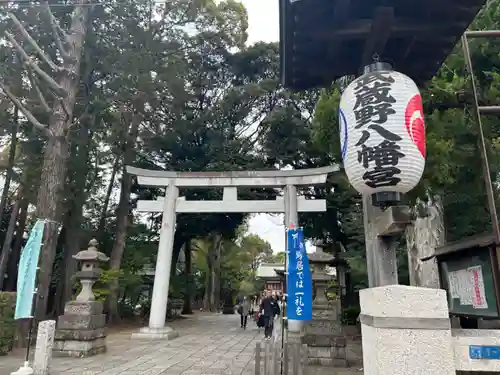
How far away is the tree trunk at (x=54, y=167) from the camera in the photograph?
10328 millimetres

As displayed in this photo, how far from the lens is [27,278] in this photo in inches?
285

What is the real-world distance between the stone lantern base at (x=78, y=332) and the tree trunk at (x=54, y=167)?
2019mm

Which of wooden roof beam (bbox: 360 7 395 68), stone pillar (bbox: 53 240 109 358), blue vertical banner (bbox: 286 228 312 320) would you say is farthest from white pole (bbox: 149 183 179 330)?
wooden roof beam (bbox: 360 7 395 68)

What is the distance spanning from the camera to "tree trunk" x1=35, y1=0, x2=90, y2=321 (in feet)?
33.9

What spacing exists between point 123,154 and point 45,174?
20.4ft

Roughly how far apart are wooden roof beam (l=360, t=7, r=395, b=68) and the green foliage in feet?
31.5

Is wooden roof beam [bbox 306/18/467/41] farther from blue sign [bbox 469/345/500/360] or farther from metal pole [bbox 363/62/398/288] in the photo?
Answer: blue sign [bbox 469/345/500/360]

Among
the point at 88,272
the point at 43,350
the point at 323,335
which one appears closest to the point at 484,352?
the point at 323,335

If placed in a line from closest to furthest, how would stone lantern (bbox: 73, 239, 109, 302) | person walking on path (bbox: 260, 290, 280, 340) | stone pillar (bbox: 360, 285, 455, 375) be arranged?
1. stone pillar (bbox: 360, 285, 455, 375)
2. stone lantern (bbox: 73, 239, 109, 302)
3. person walking on path (bbox: 260, 290, 280, 340)

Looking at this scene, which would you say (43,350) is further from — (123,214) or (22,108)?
(123,214)

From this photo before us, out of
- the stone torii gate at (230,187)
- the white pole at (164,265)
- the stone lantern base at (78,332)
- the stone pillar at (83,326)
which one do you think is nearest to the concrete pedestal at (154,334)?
the white pole at (164,265)

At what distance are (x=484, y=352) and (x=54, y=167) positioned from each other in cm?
1088

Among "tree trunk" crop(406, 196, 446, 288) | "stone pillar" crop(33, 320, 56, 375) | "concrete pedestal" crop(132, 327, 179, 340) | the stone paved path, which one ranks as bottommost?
the stone paved path

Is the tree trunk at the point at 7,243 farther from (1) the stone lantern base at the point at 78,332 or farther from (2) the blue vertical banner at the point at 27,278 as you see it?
(2) the blue vertical banner at the point at 27,278
